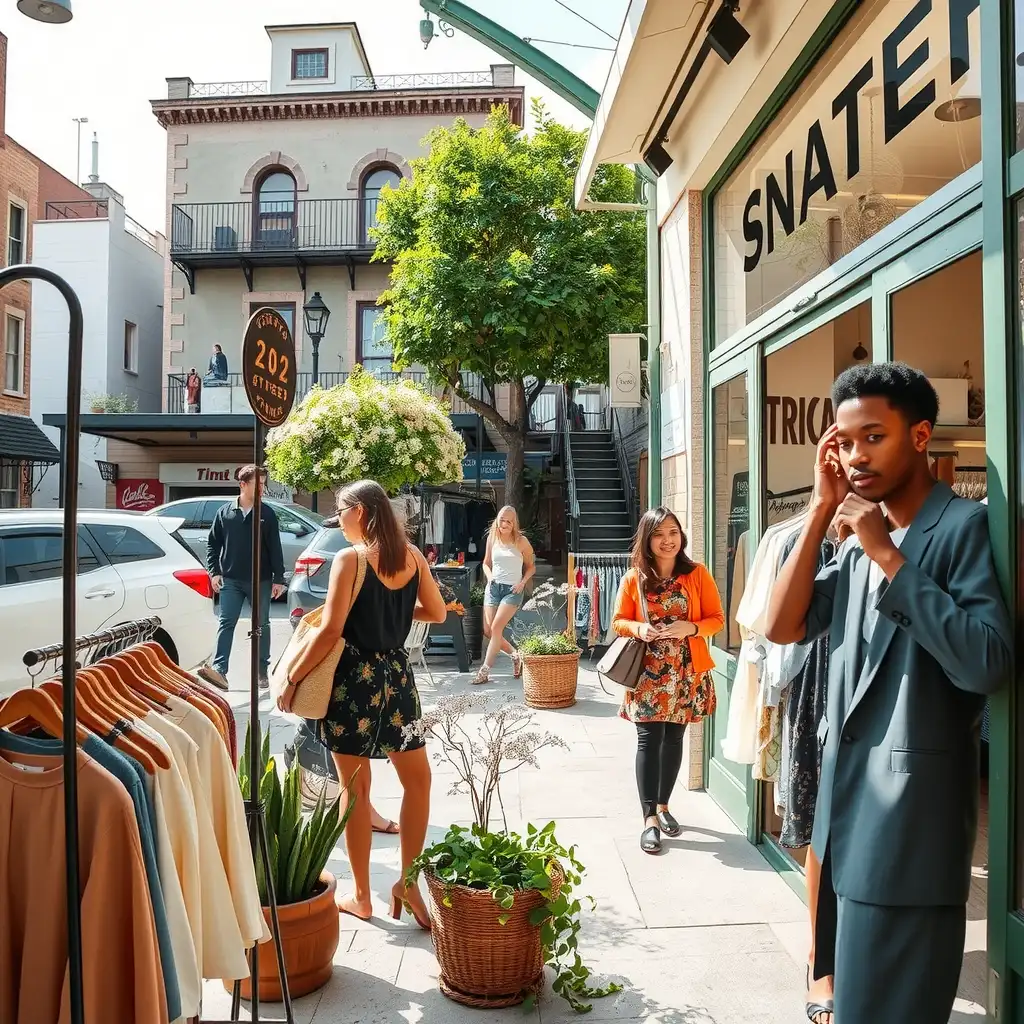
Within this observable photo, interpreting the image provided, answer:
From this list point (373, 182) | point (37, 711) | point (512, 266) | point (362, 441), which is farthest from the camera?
point (373, 182)

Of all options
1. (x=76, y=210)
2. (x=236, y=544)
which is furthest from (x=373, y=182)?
(x=236, y=544)

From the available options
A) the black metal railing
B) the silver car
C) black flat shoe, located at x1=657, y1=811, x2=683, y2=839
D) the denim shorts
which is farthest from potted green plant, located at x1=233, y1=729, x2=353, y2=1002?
the black metal railing

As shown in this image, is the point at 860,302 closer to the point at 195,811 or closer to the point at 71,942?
the point at 195,811

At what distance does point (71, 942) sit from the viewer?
1.69 m

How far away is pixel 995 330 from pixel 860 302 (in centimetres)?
118

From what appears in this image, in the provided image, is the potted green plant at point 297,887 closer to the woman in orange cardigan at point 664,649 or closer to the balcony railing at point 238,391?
the woman in orange cardigan at point 664,649

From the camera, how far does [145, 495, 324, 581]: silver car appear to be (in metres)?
14.4

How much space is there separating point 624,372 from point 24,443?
57.9ft

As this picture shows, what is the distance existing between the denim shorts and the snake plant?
5.63m

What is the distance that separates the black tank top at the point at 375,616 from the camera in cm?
361

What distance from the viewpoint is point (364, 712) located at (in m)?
3.58

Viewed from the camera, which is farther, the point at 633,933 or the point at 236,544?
the point at 236,544

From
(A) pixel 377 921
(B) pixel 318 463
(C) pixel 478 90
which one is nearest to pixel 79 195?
(C) pixel 478 90

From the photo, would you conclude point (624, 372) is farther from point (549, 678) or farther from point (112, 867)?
point (112, 867)
